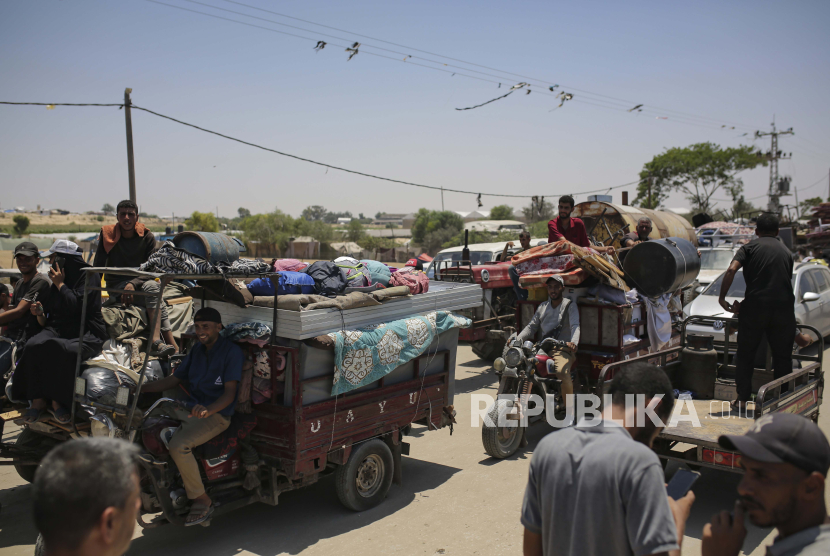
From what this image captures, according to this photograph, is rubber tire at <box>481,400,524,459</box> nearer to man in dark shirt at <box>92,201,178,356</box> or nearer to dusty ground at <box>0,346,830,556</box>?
dusty ground at <box>0,346,830,556</box>

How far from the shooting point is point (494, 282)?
1205 cm

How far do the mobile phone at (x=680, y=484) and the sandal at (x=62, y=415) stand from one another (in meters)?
4.80

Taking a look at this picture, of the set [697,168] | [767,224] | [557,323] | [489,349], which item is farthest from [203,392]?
[697,168]

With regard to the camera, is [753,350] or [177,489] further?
[753,350]

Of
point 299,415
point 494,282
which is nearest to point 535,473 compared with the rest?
point 299,415

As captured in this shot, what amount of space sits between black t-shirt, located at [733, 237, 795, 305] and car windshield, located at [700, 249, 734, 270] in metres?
9.38

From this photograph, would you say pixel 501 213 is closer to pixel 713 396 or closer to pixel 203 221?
pixel 203 221

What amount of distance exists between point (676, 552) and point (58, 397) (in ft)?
16.2

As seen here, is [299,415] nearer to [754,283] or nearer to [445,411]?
[445,411]

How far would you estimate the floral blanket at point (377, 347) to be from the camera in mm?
5227

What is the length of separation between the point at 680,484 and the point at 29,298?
559 centimetres

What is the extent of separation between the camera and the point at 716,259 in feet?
49.8

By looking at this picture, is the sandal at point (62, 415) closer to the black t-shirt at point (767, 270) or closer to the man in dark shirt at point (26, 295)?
the man in dark shirt at point (26, 295)

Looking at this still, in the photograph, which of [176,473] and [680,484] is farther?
[176,473]
